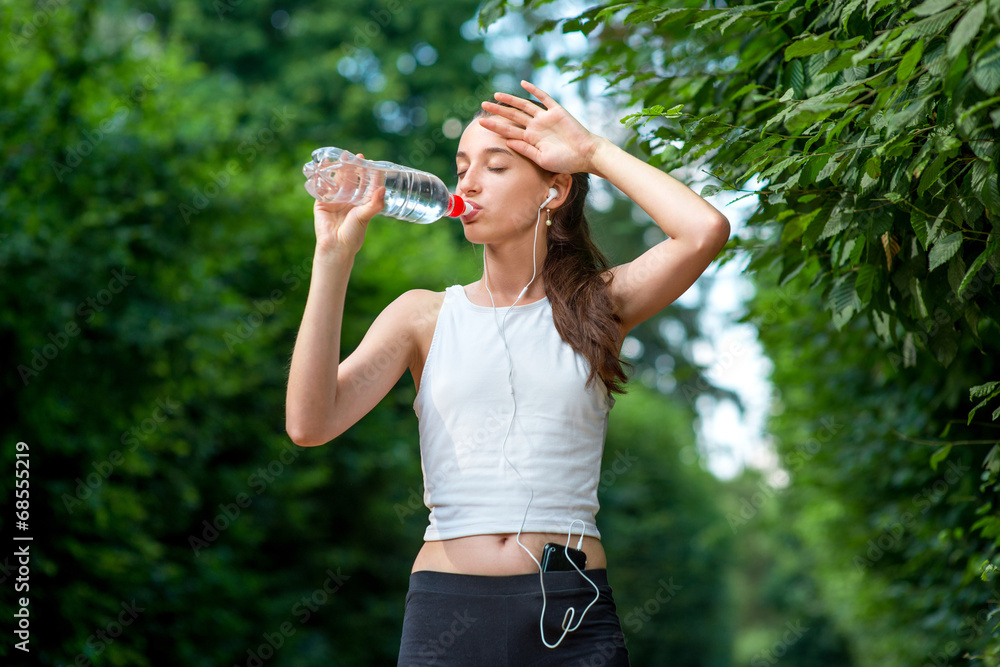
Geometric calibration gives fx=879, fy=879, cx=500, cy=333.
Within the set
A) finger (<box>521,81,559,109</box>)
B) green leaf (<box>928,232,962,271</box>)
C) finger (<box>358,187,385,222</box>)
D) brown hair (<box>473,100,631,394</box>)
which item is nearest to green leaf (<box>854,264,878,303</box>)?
green leaf (<box>928,232,962,271</box>)

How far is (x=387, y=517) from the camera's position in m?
7.70

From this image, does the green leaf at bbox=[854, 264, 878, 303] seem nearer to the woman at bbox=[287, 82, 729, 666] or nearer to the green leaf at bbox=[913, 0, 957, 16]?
the woman at bbox=[287, 82, 729, 666]

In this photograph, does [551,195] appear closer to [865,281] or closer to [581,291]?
[581,291]

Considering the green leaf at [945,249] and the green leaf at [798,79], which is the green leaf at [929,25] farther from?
the green leaf at [798,79]

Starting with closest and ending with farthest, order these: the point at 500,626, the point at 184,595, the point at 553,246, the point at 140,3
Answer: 1. the point at 500,626
2. the point at 553,246
3. the point at 184,595
4. the point at 140,3

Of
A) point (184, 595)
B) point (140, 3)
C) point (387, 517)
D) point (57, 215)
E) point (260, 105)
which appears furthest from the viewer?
point (140, 3)

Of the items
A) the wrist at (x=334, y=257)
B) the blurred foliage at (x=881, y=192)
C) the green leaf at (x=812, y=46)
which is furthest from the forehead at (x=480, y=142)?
the green leaf at (x=812, y=46)

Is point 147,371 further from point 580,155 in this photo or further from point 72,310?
point 580,155

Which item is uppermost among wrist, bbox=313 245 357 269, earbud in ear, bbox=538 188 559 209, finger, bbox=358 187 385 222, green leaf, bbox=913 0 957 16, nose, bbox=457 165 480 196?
green leaf, bbox=913 0 957 16

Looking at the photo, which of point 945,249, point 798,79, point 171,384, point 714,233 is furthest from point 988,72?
point 171,384

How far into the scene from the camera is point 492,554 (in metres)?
1.91

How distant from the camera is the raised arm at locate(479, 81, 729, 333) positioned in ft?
6.56

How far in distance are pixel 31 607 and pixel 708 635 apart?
15783 millimetres

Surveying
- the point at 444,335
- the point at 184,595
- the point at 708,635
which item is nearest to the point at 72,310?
the point at 184,595
